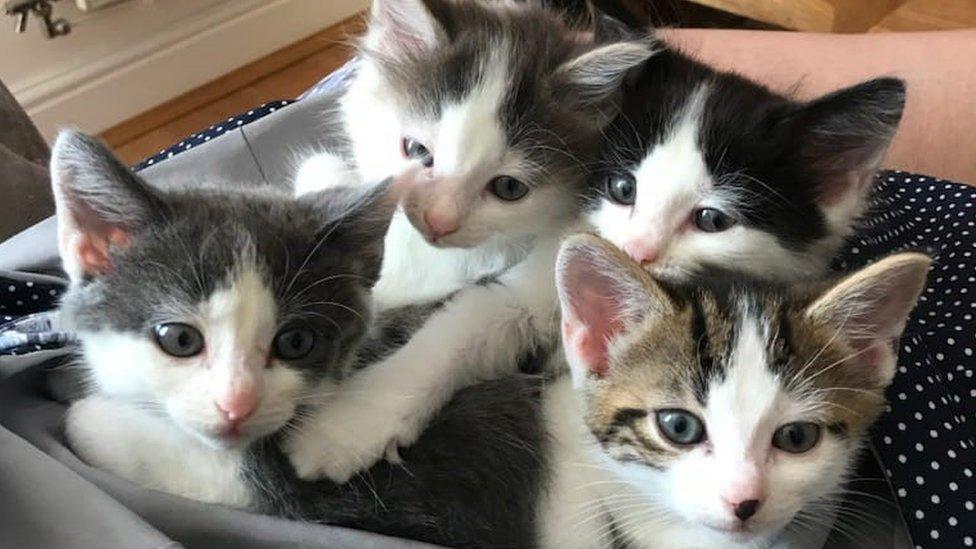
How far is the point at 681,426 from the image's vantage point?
0.89 metres

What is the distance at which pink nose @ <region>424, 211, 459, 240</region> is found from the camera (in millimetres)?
1055

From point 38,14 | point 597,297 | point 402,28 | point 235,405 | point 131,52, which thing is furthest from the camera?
point 131,52

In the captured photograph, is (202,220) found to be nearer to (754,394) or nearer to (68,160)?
(68,160)

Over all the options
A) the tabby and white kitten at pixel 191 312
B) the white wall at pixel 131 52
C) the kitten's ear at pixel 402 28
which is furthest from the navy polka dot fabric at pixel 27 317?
the white wall at pixel 131 52

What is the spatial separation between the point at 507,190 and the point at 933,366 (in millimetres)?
470

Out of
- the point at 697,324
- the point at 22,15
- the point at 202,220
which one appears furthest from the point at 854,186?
the point at 22,15

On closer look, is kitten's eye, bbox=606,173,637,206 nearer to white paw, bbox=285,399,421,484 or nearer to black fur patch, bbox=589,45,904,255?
black fur patch, bbox=589,45,904,255

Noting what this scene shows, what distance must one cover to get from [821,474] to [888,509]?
14 centimetres

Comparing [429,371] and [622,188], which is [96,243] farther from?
[622,188]

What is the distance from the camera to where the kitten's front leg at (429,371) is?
918mm

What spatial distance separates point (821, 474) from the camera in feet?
2.84

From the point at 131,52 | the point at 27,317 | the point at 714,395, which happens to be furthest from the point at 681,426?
the point at 131,52

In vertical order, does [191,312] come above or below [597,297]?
above

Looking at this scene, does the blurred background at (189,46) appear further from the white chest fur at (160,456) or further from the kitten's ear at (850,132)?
the white chest fur at (160,456)
